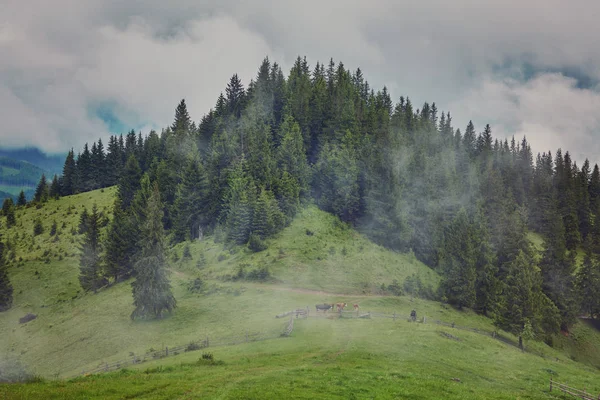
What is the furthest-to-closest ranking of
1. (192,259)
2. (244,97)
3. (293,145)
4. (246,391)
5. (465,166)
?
(465,166)
(244,97)
(293,145)
(192,259)
(246,391)

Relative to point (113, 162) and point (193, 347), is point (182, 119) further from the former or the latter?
point (193, 347)

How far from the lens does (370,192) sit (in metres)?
91.6

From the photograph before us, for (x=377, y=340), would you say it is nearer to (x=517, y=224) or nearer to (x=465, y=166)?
(x=517, y=224)

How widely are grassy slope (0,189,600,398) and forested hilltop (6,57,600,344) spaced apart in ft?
19.7

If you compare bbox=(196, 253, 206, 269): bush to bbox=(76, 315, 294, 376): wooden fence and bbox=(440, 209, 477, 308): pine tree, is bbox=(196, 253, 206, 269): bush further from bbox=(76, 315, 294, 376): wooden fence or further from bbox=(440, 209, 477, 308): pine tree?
bbox=(440, 209, 477, 308): pine tree

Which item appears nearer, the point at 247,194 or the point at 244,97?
the point at 247,194

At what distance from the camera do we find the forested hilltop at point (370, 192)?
70.5 meters

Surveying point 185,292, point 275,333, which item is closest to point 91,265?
point 185,292

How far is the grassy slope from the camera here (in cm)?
2273

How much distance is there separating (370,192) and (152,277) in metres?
54.8

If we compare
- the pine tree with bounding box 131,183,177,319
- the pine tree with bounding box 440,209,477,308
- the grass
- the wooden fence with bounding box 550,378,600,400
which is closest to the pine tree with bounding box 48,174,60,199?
the pine tree with bounding box 131,183,177,319

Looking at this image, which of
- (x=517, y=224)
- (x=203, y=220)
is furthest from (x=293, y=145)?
(x=517, y=224)

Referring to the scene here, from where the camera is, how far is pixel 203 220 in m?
90.7

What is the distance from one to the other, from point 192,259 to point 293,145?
129 feet
